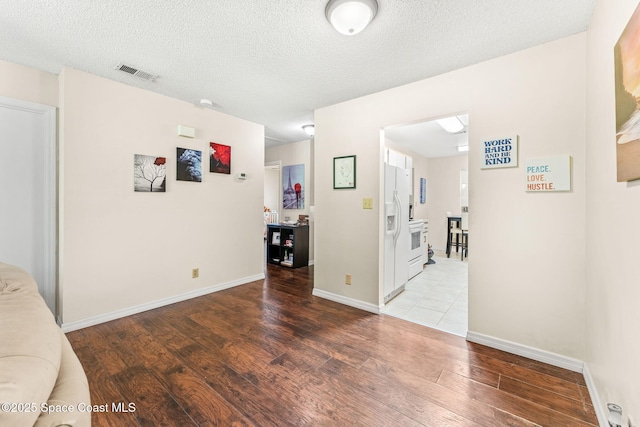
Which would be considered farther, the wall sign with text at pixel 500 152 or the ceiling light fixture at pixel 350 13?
the wall sign with text at pixel 500 152

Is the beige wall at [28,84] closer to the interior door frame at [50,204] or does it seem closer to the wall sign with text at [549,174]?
the interior door frame at [50,204]

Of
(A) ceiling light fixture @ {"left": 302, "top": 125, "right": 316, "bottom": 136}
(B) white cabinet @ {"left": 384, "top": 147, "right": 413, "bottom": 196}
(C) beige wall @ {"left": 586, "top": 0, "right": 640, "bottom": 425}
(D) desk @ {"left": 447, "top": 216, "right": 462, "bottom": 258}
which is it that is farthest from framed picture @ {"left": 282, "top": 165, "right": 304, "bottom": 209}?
(C) beige wall @ {"left": 586, "top": 0, "right": 640, "bottom": 425}

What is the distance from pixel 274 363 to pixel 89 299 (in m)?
2.05

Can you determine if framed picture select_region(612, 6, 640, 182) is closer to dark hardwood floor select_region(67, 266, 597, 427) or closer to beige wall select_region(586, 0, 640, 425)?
beige wall select_region(586, 0, 640, 425)

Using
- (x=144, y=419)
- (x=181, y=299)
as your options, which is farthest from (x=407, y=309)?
(x=181, y=299)

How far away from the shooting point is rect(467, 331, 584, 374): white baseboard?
1.95 m

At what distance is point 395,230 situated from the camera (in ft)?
10.8

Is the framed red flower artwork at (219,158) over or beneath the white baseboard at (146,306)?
over

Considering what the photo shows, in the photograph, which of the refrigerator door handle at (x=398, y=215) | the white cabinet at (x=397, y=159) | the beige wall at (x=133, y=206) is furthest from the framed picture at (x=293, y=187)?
the refrigerator door handle at (x=398, y=215)

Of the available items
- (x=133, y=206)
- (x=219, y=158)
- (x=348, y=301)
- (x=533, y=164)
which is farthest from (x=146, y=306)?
(x=533, y=164)

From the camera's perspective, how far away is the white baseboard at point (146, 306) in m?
2.54

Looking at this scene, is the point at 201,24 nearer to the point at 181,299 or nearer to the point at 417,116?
the point at 417,116

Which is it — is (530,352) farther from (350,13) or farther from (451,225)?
(451,225)

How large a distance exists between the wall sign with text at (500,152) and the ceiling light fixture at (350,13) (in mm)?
1417
